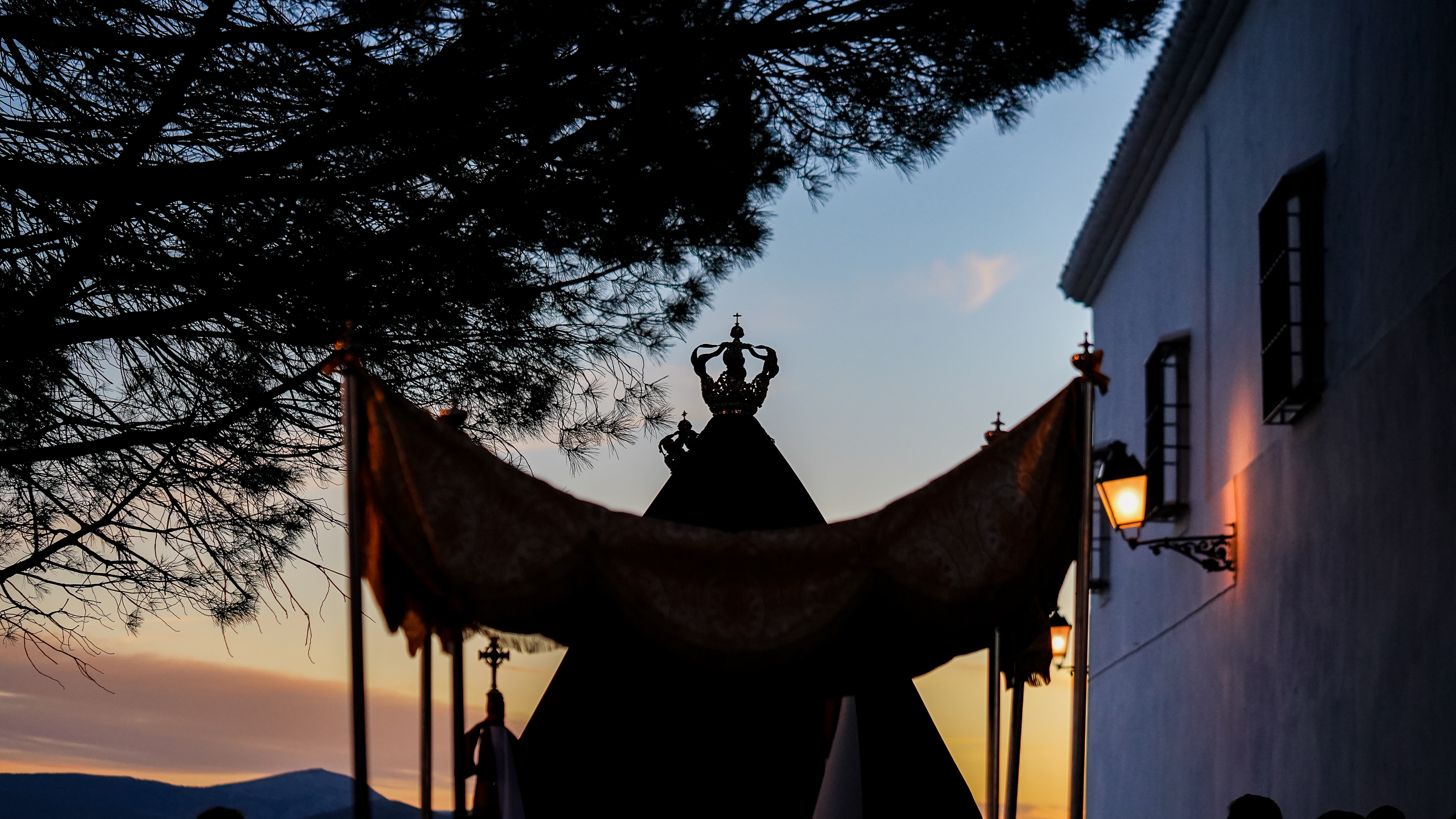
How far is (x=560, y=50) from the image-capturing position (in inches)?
231

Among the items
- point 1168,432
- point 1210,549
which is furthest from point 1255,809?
point 1168,432

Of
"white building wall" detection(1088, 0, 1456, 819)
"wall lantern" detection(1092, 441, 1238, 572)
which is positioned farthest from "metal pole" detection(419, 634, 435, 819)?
"wall lantern" detection(1092, 441, 1238, 572)

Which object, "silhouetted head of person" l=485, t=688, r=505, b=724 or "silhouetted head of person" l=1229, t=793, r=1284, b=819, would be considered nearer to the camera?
"silhouetted head of person" l=1229, t=793, r=1284, b=819

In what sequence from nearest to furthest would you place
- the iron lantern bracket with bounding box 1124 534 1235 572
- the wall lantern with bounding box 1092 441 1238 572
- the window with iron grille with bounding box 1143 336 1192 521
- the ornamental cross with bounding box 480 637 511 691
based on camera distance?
the ornamental cross with bounding box 480 637 511 691 < the wall lantern with bounding box 1092 441 1238 572 < the iron lantern bracket with bounding box 1124 534 1235 572 < the window with iron grille with bounding box 1143 336 1192 521

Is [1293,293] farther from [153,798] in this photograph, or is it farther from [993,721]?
[153,798]

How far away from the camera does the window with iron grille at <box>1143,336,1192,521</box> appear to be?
11.7 m

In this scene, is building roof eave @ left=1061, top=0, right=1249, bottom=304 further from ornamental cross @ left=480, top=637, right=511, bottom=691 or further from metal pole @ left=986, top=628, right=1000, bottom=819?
ornamental cross @ left=480, top=637, right=511, bottom=691

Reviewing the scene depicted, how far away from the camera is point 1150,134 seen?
13.1 meters

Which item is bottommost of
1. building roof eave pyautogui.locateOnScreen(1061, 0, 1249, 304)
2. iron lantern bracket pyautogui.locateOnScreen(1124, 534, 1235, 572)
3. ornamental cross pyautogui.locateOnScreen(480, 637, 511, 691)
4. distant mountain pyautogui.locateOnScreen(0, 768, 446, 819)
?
distant mountain pyautogui.locateOnScreen(0, 768, 446, 819)

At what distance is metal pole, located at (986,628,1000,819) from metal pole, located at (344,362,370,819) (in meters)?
2.19

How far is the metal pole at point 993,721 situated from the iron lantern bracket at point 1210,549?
419 centimetres

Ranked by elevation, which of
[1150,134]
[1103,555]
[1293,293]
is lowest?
[1103,555]

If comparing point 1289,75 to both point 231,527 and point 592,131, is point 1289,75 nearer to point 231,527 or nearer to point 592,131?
point 592,131

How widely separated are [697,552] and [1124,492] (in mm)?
5503
